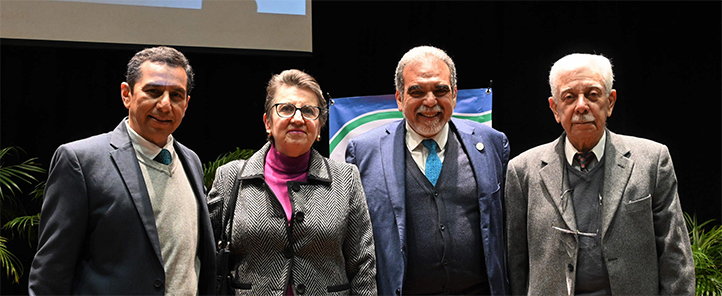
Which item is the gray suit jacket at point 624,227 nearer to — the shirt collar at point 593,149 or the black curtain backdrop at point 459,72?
the shirt collar at point 593,149

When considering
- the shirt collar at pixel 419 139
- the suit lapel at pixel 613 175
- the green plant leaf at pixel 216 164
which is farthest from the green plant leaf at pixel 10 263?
the suit lapel at pixel 613 175

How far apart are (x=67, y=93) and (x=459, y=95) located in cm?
278

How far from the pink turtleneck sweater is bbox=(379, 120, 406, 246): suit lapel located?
1.28 ft

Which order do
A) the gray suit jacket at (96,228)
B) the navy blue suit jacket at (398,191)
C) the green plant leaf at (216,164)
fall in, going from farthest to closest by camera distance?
1. the green plant leaf at (216,164)
2. the navy blue suit jacket at (398,191)
3. the gray suit jacket at (96,228)

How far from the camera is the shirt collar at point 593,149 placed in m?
2.65

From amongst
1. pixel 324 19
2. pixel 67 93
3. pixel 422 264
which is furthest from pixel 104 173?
pixel 324 19

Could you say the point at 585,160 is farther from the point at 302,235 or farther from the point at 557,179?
the point at 302,235

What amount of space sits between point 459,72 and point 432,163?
2.18m

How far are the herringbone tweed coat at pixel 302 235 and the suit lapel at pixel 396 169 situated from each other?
15 centimetres

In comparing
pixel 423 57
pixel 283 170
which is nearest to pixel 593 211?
pixel 423 57

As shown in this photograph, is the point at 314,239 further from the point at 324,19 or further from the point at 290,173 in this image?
the point at 324,19

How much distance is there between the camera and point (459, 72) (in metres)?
4.87

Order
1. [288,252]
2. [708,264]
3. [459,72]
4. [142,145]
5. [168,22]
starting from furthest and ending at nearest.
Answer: [459,72], [168,22], [708,264], [288,252], [142,145]

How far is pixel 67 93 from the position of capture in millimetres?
4359
